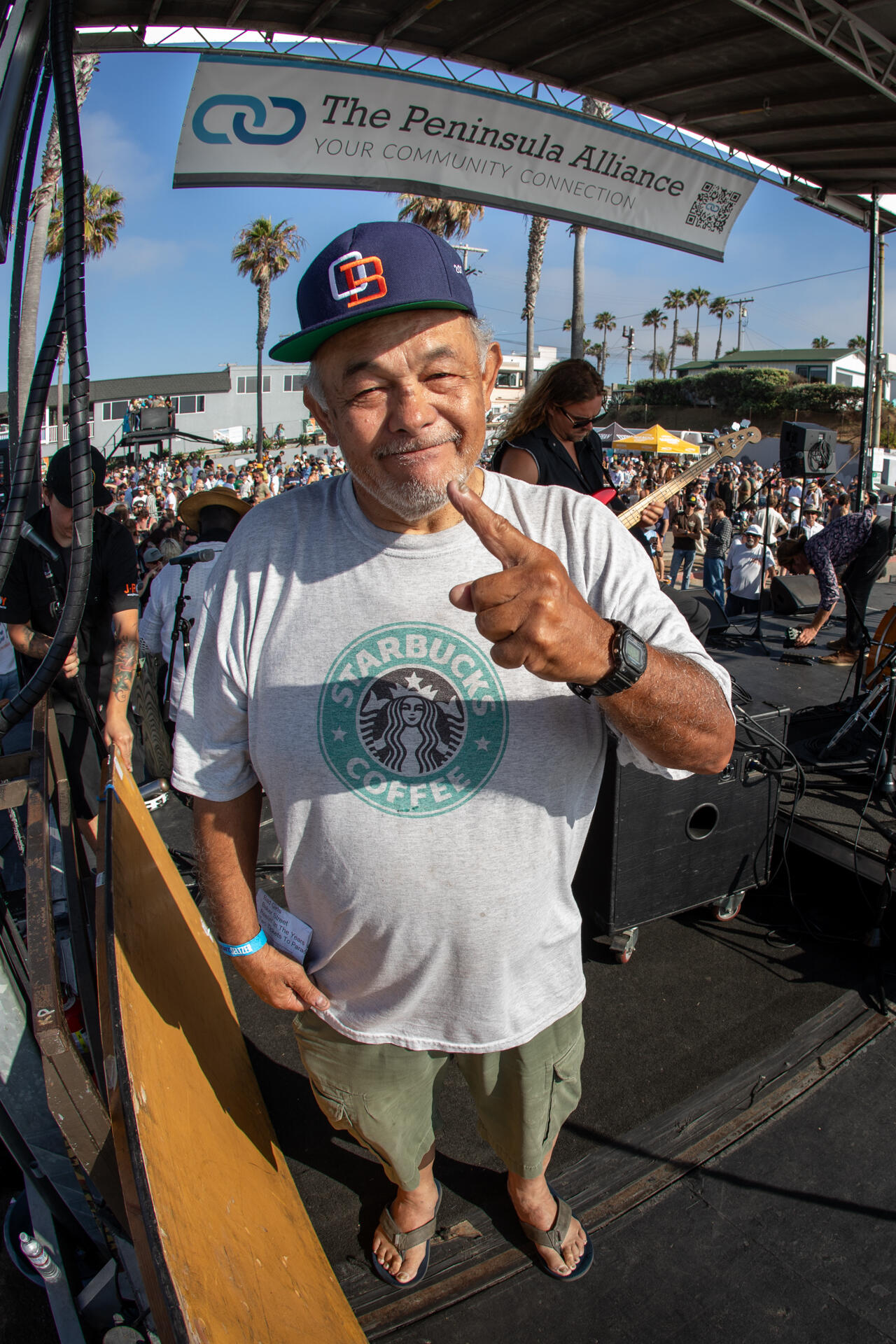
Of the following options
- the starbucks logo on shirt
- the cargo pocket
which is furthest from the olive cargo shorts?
the starbucks logo on shirt

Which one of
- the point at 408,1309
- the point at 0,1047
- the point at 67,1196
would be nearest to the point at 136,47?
the point at 0,1047

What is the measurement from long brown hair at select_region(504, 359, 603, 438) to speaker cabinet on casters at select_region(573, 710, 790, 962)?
5.34 feet

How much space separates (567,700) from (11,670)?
4.32 m

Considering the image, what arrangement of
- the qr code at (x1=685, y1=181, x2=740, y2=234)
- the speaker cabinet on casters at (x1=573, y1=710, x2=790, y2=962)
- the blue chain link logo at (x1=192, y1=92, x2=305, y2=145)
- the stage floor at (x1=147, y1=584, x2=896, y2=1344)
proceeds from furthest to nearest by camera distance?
the qr code at (x1=685, y1=181, x2=740, y2=234)
the blue chain link logo at (x1=192, y1=92, x2=305, y2=145)
the speaker cabinet on casters at (x1=573, y1=710, x2=790, y2=962)
the stage floor at (x1=147, y1=584, x2=896, y2=1344)

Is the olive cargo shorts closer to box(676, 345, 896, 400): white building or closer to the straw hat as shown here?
the straw hat

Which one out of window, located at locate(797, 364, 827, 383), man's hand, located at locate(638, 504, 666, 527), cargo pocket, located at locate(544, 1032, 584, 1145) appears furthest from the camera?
window, located at locate(797, 364, 827, 383)

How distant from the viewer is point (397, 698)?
1.28m

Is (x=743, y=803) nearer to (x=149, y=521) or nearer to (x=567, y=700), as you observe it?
(x=567, y=700)

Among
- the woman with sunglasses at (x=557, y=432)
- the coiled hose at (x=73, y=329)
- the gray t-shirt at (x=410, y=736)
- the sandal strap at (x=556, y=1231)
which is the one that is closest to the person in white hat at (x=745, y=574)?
the woman with sunglasses at (x=557, y=432)

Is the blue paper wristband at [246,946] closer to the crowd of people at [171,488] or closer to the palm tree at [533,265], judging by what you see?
the crowd of people at [171,488]

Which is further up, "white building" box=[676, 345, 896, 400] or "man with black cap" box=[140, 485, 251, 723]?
"white building" box=[676, 345, 896, 400]

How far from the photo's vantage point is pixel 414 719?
1273 mm

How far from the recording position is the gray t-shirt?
128 cm

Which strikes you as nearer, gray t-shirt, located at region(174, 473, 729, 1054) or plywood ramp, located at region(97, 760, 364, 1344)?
plywood ramp, located at region(97, 760, 364, 1344)
